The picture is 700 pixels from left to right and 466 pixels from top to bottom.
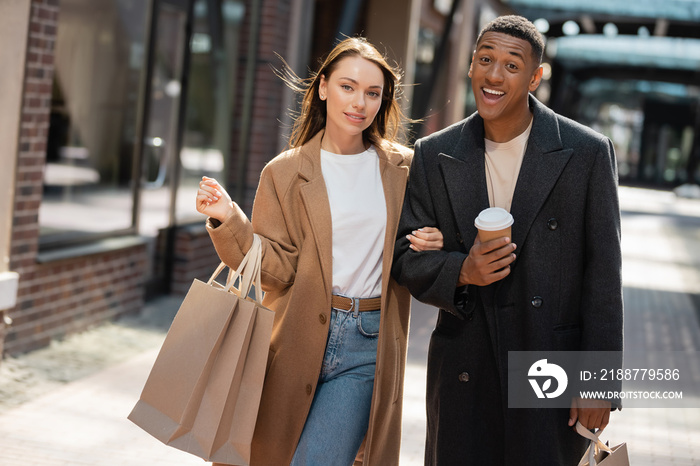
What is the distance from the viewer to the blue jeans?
10.0ft

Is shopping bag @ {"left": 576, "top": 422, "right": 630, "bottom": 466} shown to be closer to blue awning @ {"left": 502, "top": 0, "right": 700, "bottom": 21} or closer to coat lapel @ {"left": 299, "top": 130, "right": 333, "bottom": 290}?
coat lapel @ {"left": 299, "top": 130, "right": 333, "bottom": 290}

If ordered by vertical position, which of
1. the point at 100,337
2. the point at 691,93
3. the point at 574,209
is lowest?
the point at 100,337

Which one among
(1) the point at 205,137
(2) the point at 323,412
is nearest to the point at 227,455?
(2) the point at 323,412

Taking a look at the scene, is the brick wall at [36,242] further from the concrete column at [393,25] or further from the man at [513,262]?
the concrete column at [393,25]

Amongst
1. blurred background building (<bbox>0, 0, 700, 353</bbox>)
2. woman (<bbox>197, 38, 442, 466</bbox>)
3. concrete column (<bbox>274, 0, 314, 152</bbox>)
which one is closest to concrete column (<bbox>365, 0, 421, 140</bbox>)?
blurred background building (<bbox>0, 0, 700, 353</bbox>)

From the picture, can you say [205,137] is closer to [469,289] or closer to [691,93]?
[469,289]

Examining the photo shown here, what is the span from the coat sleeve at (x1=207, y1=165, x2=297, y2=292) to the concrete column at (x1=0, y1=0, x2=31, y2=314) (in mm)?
2889

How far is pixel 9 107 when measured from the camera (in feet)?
18.1

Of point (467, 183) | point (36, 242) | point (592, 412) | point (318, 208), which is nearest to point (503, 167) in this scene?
point (467, 183)

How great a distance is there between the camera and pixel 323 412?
3.08 m

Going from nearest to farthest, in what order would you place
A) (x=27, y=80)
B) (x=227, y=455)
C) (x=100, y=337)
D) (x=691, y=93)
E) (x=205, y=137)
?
(x=227, y=455)
(x=27, y=80)
(x=100, y=337)
(x=205, y=137)
(x=691, y=93)

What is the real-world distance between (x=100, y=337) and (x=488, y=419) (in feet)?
15.2

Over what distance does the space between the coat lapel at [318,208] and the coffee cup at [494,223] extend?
25.4 inches

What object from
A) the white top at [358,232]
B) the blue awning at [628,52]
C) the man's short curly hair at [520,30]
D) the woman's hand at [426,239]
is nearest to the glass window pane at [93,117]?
the white top at [358,232]
